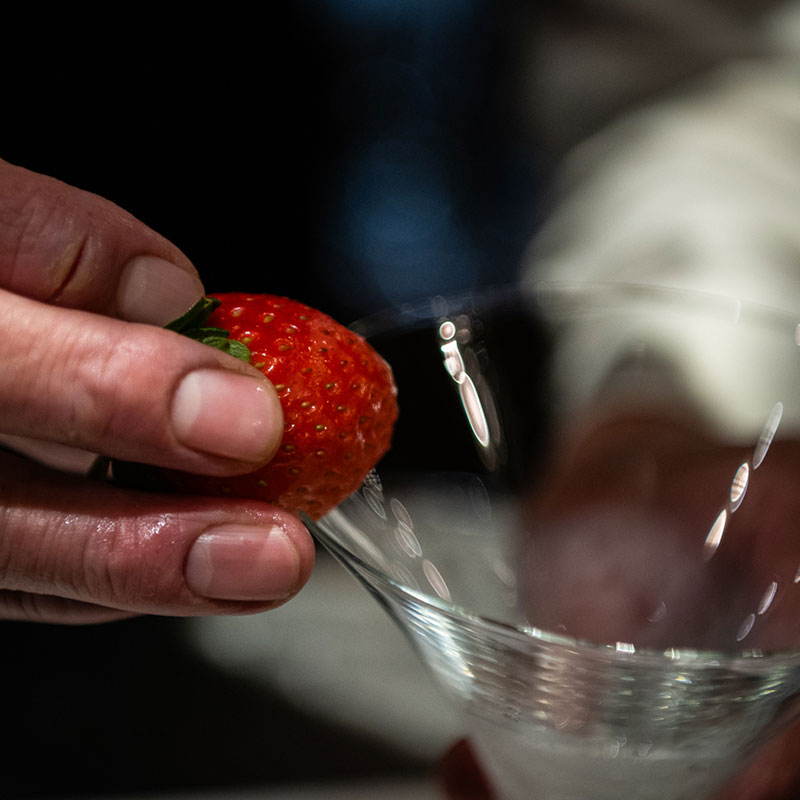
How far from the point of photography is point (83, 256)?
48cm

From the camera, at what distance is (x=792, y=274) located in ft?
3.90

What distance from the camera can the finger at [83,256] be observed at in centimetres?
47

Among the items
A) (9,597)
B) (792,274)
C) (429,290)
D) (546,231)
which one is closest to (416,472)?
(9,597)

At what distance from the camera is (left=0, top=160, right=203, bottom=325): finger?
47cm

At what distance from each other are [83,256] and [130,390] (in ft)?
0.42

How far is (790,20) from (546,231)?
0.44m

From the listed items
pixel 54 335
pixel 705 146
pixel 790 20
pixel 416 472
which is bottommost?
pixel 416 472

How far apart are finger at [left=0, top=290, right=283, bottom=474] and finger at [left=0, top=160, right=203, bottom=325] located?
0.24ft

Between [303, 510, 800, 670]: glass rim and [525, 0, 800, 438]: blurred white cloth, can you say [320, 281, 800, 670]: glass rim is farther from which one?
[525, 0, 800, 438]: blurred white cloth

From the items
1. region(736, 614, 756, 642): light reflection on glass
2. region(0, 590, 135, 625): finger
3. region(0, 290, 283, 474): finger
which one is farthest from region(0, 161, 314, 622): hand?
region(736, 614, 756, 642): light reflection on glass

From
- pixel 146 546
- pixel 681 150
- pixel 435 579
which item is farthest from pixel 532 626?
pixel 681 150

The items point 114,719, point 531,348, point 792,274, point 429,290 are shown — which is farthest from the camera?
point 429,290

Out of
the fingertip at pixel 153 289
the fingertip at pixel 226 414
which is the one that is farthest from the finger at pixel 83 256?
the fingertip at pixel 226 414

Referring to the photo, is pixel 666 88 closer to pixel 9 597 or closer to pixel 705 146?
pixel 705 146
